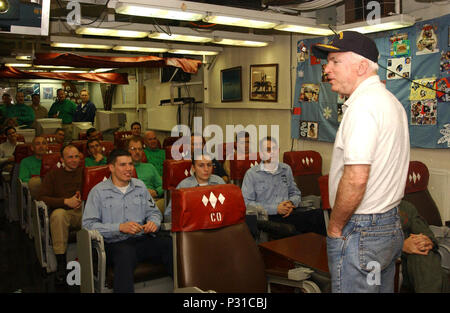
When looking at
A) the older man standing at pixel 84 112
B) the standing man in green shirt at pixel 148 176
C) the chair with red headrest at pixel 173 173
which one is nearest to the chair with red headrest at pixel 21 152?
the standing man in green shirt at pixel 148 176

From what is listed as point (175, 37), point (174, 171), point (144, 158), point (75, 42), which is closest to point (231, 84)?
point (175, 37)

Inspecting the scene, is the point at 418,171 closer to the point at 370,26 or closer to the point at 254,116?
the point at 370,26

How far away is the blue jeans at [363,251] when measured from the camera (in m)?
1.73

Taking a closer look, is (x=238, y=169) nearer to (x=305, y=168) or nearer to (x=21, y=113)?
(x=305, y=168)

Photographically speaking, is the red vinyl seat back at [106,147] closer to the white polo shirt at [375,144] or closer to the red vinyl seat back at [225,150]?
the red vinyl seat back at [225,150]

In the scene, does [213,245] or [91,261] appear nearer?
[213,245]

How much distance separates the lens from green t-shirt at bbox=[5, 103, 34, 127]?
377 inches

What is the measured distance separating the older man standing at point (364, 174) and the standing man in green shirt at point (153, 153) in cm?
438

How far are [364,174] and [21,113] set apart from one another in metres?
9.57

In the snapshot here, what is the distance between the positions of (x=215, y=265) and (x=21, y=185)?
3.61 metres

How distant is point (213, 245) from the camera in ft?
8.36

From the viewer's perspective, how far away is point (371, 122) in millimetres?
1651

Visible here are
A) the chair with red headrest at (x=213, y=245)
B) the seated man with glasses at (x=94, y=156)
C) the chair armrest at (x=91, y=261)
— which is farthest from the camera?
the seated man with glasses at (x=94, y=156)
